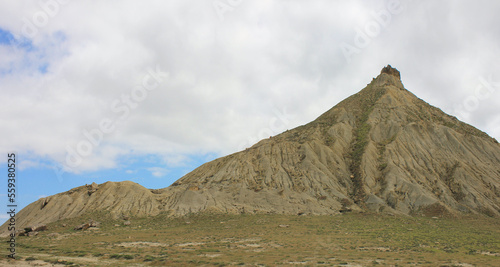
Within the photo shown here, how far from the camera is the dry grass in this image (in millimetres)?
24078

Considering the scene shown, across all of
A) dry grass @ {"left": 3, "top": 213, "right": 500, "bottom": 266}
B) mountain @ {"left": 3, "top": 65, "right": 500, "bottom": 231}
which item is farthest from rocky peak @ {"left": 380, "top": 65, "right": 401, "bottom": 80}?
dry grass @ {"left": 3, "top": 213, "right": 500, "bottom": 266}

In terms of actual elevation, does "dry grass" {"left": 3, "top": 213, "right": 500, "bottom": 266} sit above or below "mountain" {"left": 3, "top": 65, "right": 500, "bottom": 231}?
below

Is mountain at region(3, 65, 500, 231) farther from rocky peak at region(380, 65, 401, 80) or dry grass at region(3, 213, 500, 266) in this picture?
rocky peak at region(380, 65, 401, 80)

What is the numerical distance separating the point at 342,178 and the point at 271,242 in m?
34.2

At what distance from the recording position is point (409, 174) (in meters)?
61.3

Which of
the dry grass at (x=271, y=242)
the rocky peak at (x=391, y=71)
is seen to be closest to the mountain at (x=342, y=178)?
the dry grass at (x=271, y=242)

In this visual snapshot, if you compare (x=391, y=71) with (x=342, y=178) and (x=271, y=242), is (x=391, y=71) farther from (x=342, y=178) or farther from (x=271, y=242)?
(x=271, y=242)

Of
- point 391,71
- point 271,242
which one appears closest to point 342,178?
point 271,242

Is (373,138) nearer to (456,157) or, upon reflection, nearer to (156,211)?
(456,157)

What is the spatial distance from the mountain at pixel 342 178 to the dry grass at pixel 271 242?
4.64 m

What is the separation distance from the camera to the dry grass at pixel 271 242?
79.0 feet

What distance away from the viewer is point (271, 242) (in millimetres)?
32844

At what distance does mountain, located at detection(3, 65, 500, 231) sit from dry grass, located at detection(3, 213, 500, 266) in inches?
183

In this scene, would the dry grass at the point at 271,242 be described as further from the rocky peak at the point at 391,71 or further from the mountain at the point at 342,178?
the rocky peak at the point at 391,71
